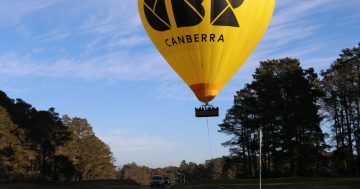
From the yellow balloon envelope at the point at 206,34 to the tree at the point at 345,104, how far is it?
156 feet

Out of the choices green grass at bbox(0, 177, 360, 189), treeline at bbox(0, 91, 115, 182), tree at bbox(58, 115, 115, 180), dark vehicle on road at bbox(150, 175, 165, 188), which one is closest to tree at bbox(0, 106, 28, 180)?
treeline at bbox(0, 91, 115, 182)

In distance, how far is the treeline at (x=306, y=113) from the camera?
7212 centimetres

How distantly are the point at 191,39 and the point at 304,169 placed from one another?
5163cm

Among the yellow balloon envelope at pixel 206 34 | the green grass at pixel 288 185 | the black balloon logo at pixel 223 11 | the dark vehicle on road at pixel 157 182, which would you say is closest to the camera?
the black balloon logo at pixel 223 11

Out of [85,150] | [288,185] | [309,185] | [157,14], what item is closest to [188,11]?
[157,14]

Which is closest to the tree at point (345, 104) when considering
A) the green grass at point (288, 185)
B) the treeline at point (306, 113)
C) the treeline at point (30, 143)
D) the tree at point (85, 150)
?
the treeline at point (306, 113)

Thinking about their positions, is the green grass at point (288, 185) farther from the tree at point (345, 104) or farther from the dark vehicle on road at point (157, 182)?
the tree at point (345, 104)

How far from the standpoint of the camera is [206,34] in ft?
83.0

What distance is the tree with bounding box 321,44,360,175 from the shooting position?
71.8 metres

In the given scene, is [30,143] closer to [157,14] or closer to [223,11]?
[157,14]

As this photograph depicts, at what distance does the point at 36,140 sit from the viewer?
89500mm

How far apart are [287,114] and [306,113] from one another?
342 cm

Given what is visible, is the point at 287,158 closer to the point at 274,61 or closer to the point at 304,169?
the point at 304,169

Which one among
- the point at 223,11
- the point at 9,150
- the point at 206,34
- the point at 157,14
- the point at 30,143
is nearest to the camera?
the point at 223,11
